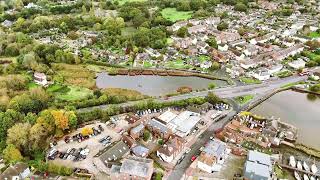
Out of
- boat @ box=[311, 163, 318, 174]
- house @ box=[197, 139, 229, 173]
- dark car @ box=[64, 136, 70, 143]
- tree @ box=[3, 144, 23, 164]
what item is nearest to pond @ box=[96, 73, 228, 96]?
dark car @ box=[64, 136, 70, 143]

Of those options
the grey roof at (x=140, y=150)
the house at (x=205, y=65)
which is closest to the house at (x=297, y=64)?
the house at (x=205, y=65)

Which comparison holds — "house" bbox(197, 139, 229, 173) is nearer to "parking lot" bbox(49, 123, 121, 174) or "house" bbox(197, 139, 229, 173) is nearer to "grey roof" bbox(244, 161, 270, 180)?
"grey roof" bbox(244, 161, 270, 180)

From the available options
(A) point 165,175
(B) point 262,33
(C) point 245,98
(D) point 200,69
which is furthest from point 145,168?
(B) point 262,33

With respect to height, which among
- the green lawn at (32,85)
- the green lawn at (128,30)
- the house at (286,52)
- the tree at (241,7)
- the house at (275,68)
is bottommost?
the green lawn at (32,85)

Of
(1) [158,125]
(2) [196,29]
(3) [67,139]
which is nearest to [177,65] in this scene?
(2) [196,29]

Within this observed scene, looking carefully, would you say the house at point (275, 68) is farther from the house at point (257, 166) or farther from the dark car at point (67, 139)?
the dark car at point (67, 139)

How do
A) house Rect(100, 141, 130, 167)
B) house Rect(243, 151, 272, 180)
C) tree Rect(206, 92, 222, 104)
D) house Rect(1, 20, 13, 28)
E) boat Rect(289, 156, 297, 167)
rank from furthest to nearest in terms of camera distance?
house Rect(1, 20, 13, 28) → tree Rect(206, 92, 222, 104) → boat Rect(289, 156, 297, 167) → house Rect(100, 141, 130, 167) → house Rect(243, 151, 272, 180)

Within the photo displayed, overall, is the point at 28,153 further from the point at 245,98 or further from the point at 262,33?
the point at 262,33
